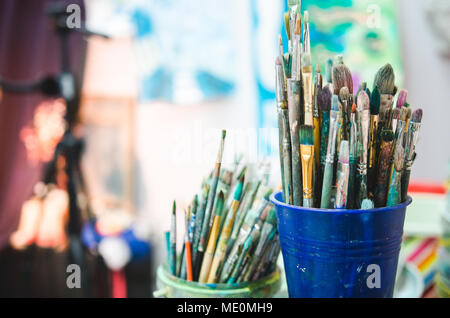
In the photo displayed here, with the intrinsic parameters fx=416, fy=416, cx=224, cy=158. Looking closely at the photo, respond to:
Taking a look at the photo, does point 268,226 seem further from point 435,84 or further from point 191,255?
point 435,84

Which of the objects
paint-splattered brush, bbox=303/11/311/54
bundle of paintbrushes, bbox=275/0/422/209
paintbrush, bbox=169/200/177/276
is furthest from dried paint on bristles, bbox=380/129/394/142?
paintbrush, bbox=169/200/177/276

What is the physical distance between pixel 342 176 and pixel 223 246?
154mm

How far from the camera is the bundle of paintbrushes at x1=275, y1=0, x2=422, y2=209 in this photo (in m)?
0.38

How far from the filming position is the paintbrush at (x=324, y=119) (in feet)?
1.29

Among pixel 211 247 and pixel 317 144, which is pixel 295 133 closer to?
pixel 317 144

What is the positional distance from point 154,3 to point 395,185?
1538mm

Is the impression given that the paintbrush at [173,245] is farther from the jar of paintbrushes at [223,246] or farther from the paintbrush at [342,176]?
the paintbrush at [342,176]

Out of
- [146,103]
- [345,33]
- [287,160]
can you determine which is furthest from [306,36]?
[146,103]

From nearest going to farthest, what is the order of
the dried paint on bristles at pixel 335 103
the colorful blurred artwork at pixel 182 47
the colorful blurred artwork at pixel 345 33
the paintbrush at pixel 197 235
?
the dried paint on bristles at pixel 335 103, the paintbrush at pixel 197 235, the colorful blurred artwork at pixel 345 33, the colorful blurred artwork at pixel 182 47

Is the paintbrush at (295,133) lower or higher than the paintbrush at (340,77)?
lower

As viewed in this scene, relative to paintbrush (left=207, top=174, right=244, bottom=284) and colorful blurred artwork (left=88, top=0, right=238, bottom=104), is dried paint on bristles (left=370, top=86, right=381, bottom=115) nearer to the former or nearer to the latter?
paintbrush (left=207, top=174, right=244, bottom=284)

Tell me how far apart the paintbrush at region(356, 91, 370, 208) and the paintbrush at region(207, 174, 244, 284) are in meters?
0.12

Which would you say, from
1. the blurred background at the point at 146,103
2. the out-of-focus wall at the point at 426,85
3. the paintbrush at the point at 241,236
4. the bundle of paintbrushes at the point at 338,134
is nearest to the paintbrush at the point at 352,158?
the bundle of paintbrushes at the point at 338,134

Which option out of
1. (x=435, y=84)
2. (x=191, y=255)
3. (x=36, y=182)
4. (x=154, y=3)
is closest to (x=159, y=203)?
(x=36, y=182)
